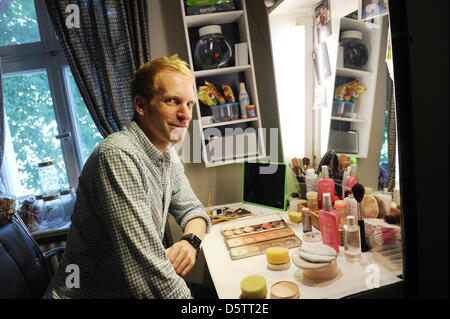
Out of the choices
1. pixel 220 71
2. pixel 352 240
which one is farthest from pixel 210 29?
pixel 352 240

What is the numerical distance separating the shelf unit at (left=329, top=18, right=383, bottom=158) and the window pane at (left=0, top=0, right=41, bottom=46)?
88.0 inches

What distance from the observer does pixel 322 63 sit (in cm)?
165

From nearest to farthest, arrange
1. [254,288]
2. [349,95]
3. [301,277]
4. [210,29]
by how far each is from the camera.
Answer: [254,288], [301,277], [349,95], [210,29]

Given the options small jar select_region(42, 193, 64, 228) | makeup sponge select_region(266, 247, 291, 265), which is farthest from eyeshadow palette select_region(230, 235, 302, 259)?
small jar select_region(42, 193, 64, 228)

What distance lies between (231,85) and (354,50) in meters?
0.89

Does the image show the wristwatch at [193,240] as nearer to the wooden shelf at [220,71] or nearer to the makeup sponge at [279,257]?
the makeup sponge at [279,257]

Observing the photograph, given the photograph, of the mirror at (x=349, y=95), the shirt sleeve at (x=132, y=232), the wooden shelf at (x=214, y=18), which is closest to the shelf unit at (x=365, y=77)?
the mirror at (x=349, y=95)

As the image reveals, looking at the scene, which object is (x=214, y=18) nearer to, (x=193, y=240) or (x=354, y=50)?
(x=354, y=50)

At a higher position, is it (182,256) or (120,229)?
(120,229)

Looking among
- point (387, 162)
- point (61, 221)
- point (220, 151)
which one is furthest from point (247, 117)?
point (61, 221)

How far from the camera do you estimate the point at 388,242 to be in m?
1.06

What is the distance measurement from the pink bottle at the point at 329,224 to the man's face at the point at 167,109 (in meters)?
0.74

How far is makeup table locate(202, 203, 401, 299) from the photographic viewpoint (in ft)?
3.11
